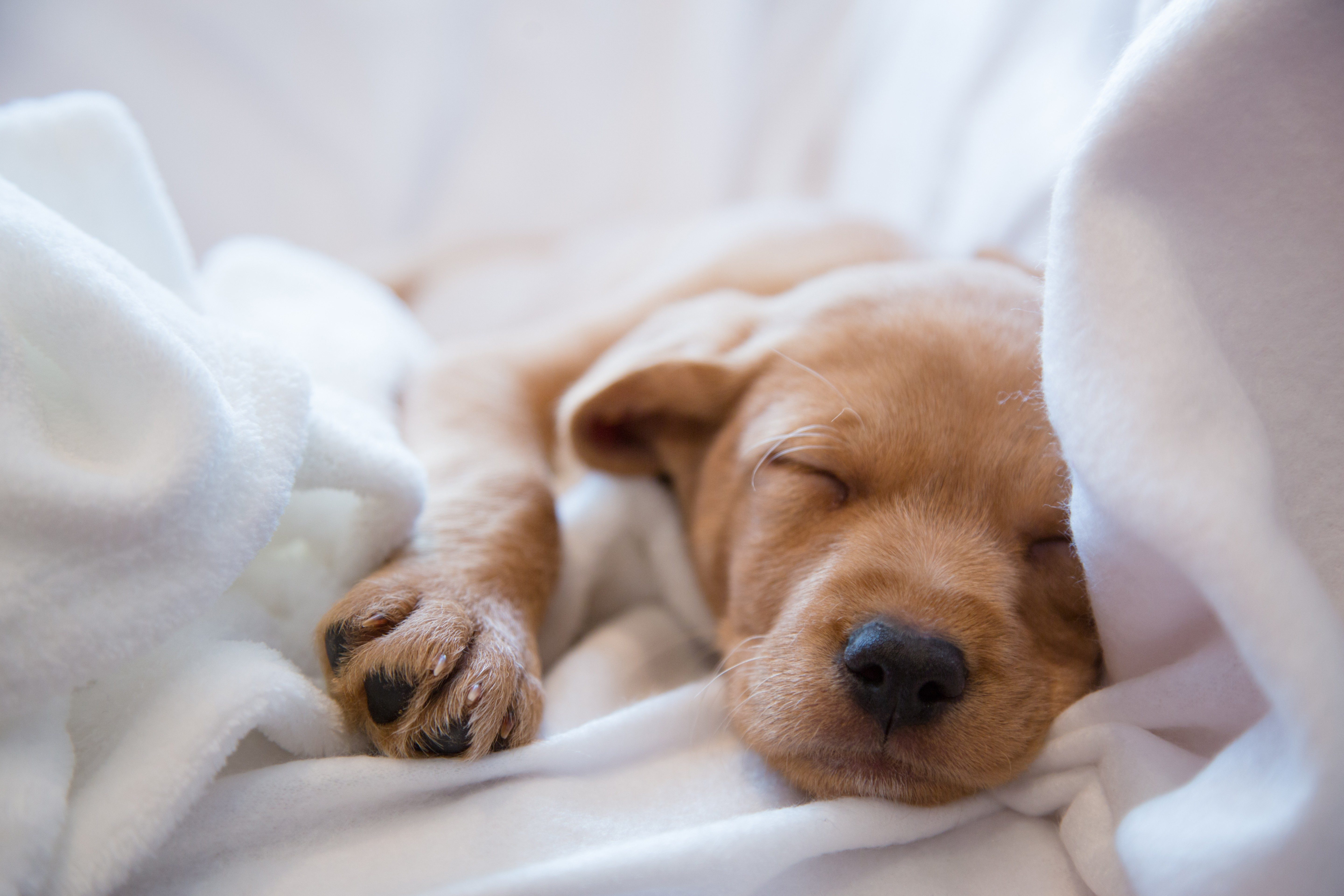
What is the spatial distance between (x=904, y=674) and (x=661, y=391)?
2.28 ft

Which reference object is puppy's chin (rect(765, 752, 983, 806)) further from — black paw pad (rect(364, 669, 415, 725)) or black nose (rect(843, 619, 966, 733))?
black paw pad (rect(364, 669, 415, 725))

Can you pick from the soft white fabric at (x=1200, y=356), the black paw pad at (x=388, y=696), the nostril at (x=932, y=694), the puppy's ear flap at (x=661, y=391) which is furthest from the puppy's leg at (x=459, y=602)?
the soft white fabric at (x=1200, y=356)

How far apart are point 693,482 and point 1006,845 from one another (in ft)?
2.74

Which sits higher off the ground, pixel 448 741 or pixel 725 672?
pixel 448 741

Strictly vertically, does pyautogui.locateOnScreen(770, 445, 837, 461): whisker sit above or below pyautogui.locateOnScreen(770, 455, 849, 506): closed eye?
above

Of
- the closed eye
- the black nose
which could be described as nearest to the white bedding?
the black nose

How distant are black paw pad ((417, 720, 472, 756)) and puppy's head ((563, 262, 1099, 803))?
0.38 metres

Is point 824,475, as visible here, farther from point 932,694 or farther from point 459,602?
point 459,602

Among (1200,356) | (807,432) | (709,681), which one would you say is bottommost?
(709,681)

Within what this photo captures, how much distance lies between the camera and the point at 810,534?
133cm

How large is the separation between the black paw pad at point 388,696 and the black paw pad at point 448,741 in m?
0.04

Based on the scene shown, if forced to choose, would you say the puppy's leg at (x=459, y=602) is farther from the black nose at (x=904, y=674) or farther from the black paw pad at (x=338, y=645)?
the black nose at (x=904, y=674)

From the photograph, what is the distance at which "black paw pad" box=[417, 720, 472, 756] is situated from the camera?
98 cm

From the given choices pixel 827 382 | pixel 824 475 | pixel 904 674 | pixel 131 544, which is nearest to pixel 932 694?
pixel 904 674
